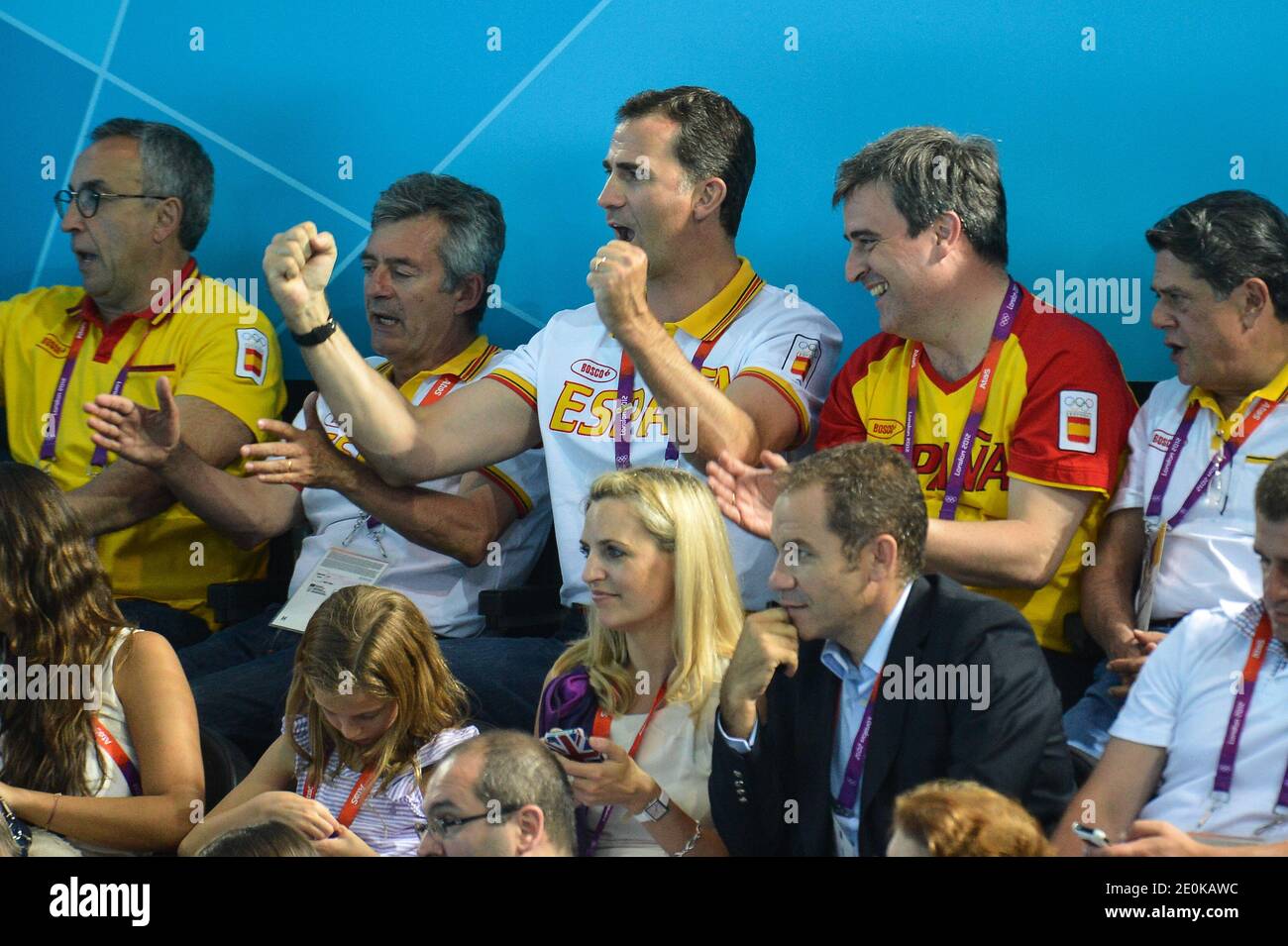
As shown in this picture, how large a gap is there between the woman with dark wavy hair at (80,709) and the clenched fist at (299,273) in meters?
0.61

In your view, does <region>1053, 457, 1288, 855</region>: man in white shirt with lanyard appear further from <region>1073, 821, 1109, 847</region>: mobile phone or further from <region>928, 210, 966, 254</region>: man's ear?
<region>928, 210, 966, 254</region>: man's ear

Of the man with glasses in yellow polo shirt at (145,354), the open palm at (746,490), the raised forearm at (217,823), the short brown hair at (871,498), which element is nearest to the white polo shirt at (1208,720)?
the short brown hair at (871,498)

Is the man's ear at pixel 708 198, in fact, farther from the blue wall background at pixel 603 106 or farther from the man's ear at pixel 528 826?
the man's ear at pixel 528 826

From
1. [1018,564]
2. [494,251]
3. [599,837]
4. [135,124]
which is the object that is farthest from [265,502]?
[1018,564]

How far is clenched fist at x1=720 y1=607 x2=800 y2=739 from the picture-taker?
2.53 meters

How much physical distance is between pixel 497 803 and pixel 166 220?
222 cm

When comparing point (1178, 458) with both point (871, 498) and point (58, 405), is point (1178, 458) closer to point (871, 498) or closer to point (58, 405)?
point (871, 498)

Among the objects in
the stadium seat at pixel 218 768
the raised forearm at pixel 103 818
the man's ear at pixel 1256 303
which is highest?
the man's ear at pixel 1256 303

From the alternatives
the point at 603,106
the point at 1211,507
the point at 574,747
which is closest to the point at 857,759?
the point at 574,747

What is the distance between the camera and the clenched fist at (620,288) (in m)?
3.03

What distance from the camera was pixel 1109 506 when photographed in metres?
3.16

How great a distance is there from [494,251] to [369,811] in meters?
1.58

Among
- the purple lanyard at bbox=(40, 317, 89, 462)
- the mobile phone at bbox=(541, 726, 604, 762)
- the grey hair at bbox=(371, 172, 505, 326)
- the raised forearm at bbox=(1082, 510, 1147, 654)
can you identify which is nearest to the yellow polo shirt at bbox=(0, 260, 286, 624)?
the purple lanyard at bbox=(40, 317, 89, 462)
